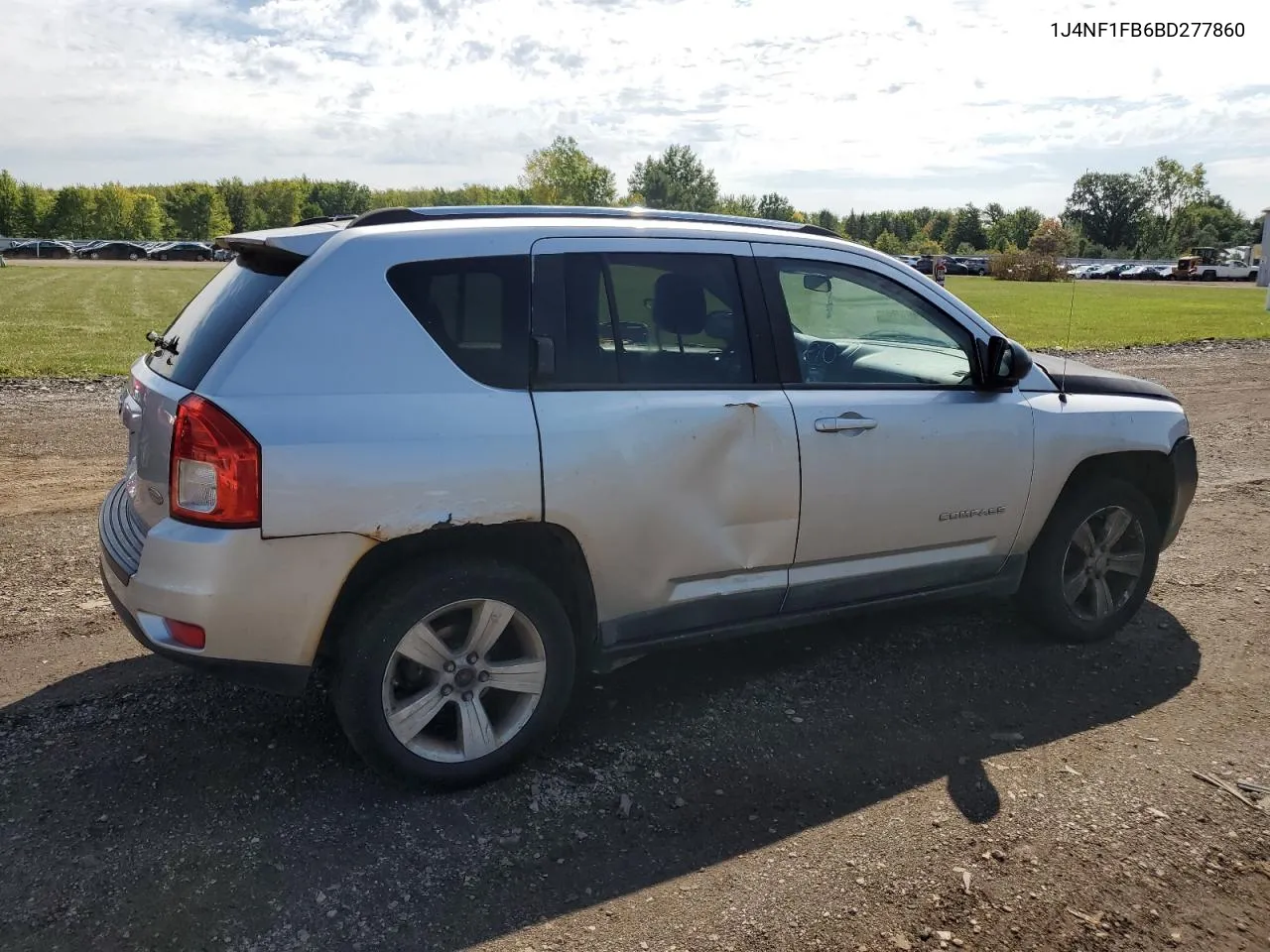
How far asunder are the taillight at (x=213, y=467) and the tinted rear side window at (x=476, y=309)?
27.3 inches

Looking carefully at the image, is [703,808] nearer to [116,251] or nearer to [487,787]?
[487,787]

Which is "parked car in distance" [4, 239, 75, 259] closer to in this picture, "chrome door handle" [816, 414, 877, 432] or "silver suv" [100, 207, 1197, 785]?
"silver suv" [100, 207, 1197, 785]

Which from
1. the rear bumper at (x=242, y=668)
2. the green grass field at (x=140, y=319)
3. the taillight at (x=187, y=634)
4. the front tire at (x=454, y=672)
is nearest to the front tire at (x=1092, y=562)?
the front tire at (x=454, y=672)

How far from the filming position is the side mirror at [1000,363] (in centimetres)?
431

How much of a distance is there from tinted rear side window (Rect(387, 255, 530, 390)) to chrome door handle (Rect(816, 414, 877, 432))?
3.87ft

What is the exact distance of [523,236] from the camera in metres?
3.57

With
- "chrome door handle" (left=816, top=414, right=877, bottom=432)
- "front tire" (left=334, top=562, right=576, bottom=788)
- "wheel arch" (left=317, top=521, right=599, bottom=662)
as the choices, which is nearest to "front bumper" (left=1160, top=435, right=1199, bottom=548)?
"chrome door handle" (left=816, top=414, right=877, bottom=432)

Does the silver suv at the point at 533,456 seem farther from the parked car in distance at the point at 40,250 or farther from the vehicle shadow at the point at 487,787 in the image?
the parked car in distance at the point at 40,250

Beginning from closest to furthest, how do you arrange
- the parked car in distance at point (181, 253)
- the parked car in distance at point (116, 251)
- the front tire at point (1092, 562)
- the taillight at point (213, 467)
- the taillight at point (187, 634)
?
the taillight at point (213, 467) → the taillight at point (187, 634) → the front tire at point (1092, 562) → the parked car in distance at point (181, 253) → the parked car in distance at point (116, 251)

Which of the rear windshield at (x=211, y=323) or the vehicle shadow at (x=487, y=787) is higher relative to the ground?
the rear windshield at (x=211, y=323)

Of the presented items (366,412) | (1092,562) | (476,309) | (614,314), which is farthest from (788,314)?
(1092,562)

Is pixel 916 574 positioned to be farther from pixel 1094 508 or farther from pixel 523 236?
pixel 523 236

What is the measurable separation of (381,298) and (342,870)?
1749 millimetres

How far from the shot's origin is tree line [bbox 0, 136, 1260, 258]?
292 feet
